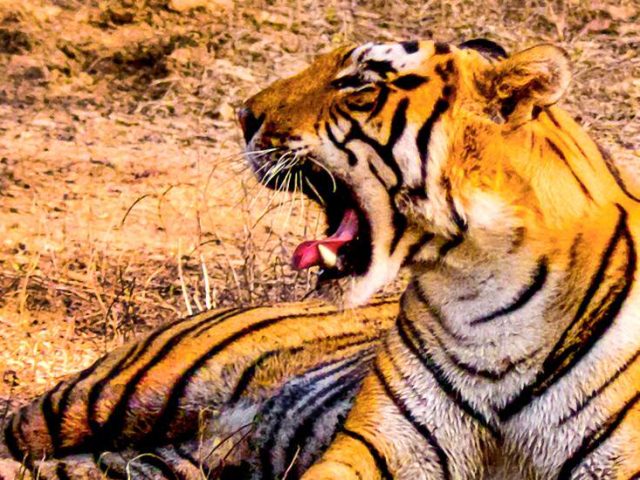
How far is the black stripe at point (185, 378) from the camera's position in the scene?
3809 mm

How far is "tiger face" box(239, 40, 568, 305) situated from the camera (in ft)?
9.80

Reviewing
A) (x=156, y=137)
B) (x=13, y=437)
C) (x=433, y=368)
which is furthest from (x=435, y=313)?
(x=156, y=137)

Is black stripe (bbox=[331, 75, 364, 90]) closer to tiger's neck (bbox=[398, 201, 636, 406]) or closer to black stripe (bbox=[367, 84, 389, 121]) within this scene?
Answer: black stripe (bbox=[367, 84, 389, 121])

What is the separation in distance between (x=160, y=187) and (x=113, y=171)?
28cm

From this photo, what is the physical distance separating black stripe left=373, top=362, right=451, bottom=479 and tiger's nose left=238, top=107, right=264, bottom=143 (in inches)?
23.4

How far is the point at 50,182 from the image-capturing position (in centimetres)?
598

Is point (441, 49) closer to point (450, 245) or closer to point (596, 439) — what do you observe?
point (450, 245)

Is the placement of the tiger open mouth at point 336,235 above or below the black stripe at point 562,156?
below

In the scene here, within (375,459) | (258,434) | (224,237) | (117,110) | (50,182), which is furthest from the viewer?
(117,110)

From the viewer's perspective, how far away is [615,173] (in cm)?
316

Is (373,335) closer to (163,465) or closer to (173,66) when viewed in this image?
(163,465)

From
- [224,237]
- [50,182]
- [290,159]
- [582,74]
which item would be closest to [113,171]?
[50,182]

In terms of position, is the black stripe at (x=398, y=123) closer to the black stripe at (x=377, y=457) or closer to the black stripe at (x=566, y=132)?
the black stripe at (x=566, y=132)

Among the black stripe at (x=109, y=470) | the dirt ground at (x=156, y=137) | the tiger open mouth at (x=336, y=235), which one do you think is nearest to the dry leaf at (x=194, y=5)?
the dirt ground at (x=156, y=137)
